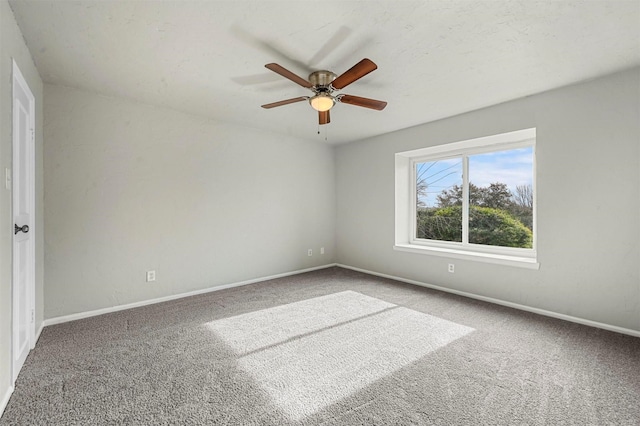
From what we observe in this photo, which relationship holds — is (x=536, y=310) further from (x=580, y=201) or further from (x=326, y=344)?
(x=326, y=344)

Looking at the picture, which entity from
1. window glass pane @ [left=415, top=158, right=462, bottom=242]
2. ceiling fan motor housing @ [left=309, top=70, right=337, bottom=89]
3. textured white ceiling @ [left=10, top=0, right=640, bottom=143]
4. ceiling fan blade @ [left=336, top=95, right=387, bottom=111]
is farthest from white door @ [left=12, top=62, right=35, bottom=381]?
window glass pane @ [left=415, top=158, right=462, bottom=242]

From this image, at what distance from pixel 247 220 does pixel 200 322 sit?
5.58ft

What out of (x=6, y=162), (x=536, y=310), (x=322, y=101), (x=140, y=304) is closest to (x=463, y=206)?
(x=536, y=310)

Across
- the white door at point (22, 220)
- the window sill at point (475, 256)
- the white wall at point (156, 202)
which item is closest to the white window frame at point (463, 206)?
the window sill at point (475, 256)

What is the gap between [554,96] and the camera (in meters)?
2.95

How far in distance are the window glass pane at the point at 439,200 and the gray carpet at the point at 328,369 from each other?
1332 mm

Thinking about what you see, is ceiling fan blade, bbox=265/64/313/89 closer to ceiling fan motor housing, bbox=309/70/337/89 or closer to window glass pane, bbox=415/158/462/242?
ceiling fan motor housing, bbox=309/70/337/89

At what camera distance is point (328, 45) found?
2.14 m

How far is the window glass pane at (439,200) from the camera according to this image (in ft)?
13.7

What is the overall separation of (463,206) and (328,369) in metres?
3.00

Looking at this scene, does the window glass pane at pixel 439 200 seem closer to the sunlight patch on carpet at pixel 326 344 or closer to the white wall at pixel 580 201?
the white wall at pixel 580 201

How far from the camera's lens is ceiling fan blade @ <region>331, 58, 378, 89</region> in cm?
198

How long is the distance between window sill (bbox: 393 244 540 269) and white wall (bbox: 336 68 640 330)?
7cm

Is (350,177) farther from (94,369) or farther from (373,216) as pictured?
(94,369)
